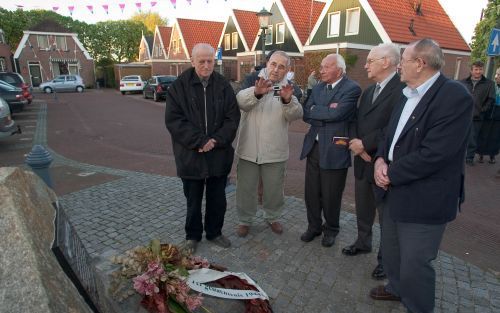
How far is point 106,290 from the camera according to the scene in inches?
81.4

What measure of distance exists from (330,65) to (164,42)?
42.2m

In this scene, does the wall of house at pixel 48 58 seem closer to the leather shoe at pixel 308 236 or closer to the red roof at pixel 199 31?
the red roof at pixel 199 31

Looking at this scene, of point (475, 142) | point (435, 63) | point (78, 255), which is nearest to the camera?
point (78, 255)

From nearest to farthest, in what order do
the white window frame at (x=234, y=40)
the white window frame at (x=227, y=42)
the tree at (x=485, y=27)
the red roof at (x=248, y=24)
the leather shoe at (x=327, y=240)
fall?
the leather shoe at (x=327, y=240) < the tree at (x=485, y=27) < the red roof at (x=248, y=24) < the white window frame at (x=234, y=40) < the white window frame at (x=227, y=42)

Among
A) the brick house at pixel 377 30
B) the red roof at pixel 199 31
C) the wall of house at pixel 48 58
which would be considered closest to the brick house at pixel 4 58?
the wall of house at pixel 48 58

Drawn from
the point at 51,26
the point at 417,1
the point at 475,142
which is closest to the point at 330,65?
the point at 475,142

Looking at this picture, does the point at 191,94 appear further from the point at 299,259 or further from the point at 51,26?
the point at 51,26

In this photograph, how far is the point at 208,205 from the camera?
3738 mm

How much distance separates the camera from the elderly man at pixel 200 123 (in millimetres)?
3252

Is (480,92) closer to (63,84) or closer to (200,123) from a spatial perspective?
(200,123)

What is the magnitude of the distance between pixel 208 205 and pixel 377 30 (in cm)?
1798

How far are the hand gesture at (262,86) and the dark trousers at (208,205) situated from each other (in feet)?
3.19

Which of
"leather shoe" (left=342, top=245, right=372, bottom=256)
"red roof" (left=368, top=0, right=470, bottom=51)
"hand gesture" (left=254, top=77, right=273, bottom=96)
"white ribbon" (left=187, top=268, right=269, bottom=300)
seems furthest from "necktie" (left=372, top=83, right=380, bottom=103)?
"red roof" (left=368, top=0, right=470, bottom=51)

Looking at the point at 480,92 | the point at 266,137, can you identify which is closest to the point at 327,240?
the point at 266,137
